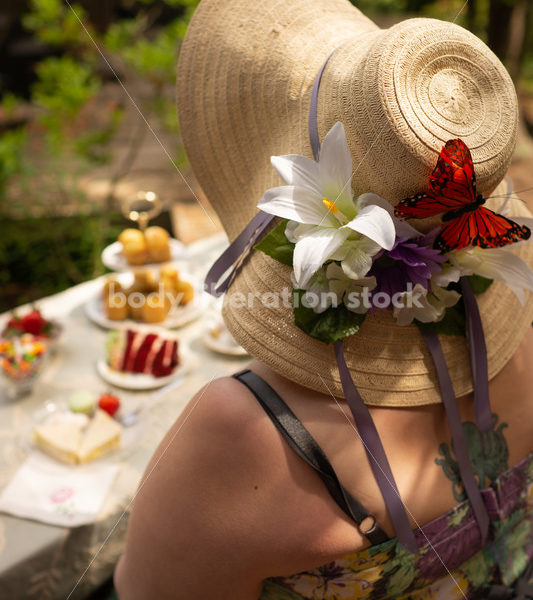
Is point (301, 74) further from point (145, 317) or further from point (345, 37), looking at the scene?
point (145, 317)

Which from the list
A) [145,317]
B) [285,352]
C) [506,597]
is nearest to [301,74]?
[285,352]

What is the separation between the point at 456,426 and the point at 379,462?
143mm

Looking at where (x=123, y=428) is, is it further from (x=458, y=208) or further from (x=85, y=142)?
(x=85, y=142)

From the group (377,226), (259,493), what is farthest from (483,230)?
(259,493)

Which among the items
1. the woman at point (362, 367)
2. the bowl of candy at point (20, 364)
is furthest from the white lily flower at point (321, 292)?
the bowl of candy at point (20, 364)

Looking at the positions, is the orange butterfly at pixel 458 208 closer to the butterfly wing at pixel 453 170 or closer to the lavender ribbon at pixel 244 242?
the butterfly wing at pixel 453 170

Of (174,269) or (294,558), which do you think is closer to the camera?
(294,558)

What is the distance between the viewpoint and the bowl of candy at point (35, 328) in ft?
5.95

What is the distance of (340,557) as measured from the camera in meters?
0.74

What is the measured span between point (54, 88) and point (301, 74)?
2.84m

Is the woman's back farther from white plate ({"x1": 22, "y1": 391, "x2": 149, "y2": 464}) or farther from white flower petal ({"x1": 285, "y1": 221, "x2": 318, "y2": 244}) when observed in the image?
white plate ({"x1": 22, "y1": 391, "x2": 149, "y2": 464})

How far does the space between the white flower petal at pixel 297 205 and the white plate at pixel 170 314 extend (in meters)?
1.33

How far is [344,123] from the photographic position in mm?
687

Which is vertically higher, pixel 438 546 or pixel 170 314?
pixel 438 546
